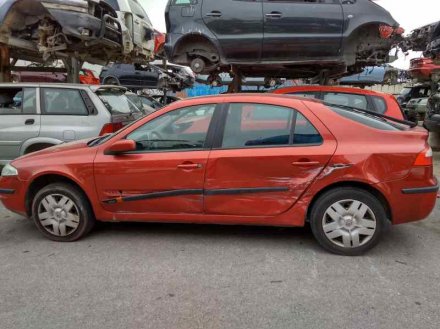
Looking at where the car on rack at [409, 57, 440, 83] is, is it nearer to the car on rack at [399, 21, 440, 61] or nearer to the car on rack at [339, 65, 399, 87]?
the car on rack at [399, 21, 440, 61]

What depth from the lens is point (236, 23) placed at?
7.14 meters

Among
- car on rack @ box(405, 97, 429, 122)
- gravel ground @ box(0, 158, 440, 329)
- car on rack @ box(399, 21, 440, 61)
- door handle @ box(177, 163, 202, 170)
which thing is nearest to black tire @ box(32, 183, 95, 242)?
gravel ground @ box(0, 158, 440, 329)

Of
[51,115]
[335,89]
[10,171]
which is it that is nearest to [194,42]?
[335,89]

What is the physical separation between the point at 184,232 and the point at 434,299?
2389 mm

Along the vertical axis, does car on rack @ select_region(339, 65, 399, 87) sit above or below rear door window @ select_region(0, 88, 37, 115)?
above

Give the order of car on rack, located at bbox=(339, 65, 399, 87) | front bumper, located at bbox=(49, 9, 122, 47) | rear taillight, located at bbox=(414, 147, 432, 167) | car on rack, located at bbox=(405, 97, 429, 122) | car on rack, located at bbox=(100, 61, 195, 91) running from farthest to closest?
car on rack, located at bbox=(339, 65, 399, 87)
car on rack, located at bbox=(405, 97, 429, 122)
car on rack, located at bbox=(100, 61, 195, 91)
front bumper, located at bbox=(49, 9, 122, 47)
rear taillight, located at bbox=(414, 147, 432, 167)

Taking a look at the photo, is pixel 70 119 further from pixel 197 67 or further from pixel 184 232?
pixel 184 232

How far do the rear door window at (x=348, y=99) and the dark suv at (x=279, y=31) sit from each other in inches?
42.6

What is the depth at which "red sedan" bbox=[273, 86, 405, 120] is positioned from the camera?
246 inches

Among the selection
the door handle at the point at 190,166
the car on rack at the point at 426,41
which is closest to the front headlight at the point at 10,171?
the door handle at the point at 190,166

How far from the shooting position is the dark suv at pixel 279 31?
278 inches

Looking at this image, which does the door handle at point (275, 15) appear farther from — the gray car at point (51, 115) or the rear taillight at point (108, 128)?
the rear taillight at point (108, 128)

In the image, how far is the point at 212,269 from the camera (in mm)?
3594

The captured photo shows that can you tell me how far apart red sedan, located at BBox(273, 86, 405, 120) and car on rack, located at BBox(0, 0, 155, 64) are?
3782 millimetres
